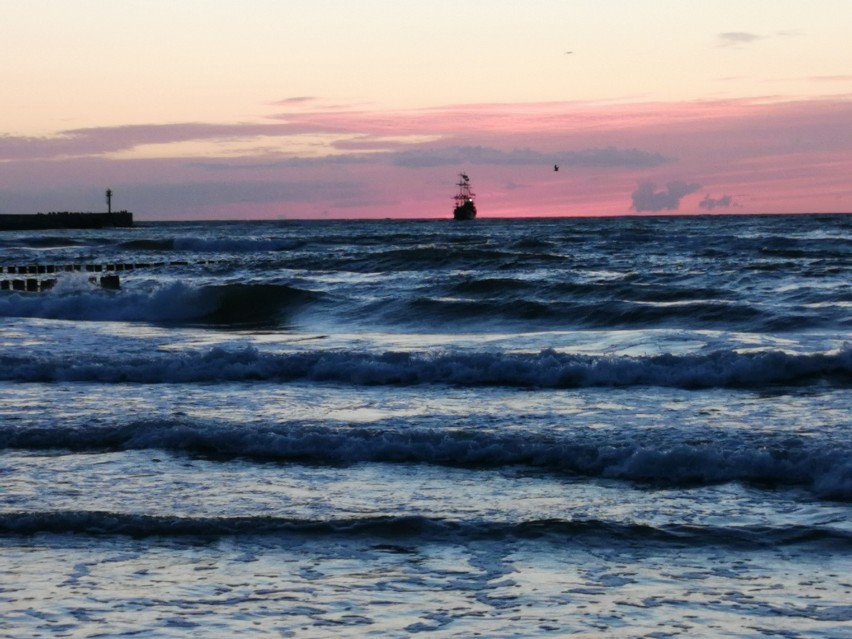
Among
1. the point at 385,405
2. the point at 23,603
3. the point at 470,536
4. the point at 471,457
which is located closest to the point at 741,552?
the point at 470,536

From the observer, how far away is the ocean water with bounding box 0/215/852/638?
6.00m

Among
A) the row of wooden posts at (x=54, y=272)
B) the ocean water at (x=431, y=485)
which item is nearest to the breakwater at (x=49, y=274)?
the row of wooden posts at (x=54, y=272)

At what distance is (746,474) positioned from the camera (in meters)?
8.72

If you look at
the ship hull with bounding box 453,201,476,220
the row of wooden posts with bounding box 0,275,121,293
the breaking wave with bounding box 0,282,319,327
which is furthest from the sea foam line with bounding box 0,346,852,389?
the ship hull with bounding box 453,201,476,220

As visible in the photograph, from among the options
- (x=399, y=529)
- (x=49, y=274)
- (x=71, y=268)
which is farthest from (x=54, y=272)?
(x=399, y=529)

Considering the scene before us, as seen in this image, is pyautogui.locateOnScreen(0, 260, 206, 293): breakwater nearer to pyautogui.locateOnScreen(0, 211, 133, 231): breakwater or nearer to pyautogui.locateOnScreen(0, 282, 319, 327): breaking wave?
pyautogui.locateOnScreen(0, 282, 319, 327): breaking wave

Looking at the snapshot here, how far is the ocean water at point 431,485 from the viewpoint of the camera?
6004 millimetres

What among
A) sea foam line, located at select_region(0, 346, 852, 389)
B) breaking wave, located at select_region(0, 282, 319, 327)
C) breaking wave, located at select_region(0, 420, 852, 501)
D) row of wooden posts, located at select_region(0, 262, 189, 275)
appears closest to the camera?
breaking wave, located at select_region(0, 420, 852, 501)

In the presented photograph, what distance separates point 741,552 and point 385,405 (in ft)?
19.4

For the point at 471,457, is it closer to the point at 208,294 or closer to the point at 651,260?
the point at 208,294

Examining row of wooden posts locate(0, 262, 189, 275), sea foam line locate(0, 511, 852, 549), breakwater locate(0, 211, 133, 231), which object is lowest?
sea foam line locate(0, 511, 852, 549)

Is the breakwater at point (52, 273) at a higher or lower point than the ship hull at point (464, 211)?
lower

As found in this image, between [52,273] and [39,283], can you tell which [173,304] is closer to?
[39,283]

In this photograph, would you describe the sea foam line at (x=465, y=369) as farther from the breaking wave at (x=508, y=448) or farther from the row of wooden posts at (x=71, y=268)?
the row of wooden posts at (x=71, y=268)
